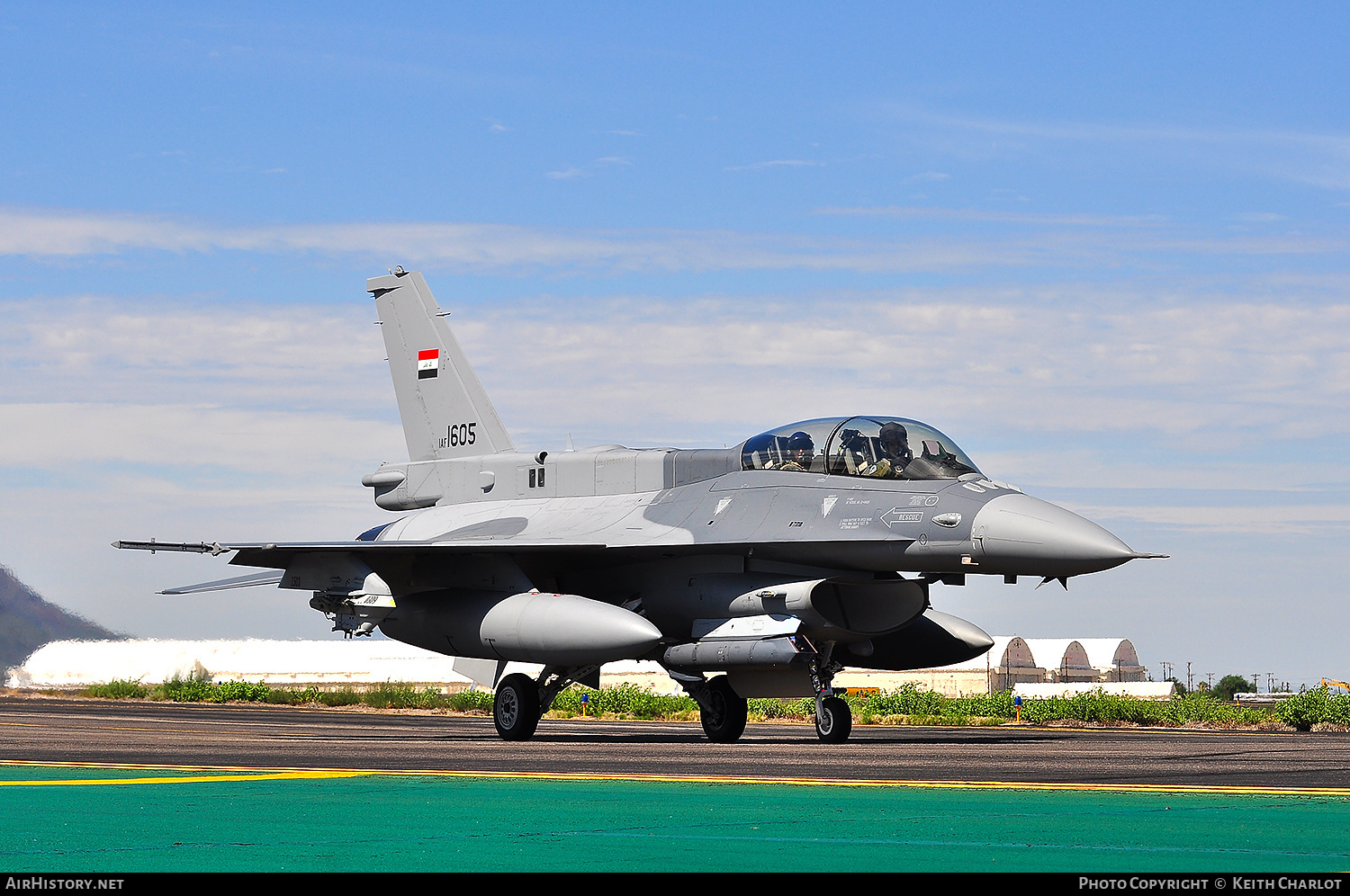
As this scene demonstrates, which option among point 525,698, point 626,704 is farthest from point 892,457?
point 626,704

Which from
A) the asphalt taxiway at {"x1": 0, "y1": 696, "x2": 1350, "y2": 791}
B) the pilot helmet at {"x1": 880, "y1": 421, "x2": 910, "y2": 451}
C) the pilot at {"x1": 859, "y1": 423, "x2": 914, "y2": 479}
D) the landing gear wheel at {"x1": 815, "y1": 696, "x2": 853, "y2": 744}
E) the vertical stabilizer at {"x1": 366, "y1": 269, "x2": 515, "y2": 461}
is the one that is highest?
the vertical stabilizer at {"x1": 366, "y1": 269, "x2": 515, "y2": 461}

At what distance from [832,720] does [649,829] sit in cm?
1003

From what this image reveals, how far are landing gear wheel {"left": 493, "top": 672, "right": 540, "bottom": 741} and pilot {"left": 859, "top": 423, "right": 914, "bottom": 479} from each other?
5.14m

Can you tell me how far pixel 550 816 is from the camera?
8445 millimetres

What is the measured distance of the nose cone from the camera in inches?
633

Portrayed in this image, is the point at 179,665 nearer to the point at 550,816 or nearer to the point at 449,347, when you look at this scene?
the point at 449,347

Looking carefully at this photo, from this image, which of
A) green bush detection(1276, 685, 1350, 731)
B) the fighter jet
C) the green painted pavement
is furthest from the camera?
green bush detection(1276, 685, 1350, 731)

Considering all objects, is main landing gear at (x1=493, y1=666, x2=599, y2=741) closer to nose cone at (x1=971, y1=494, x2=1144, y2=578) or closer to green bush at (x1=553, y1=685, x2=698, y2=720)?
nose cone at (x1=971, y1=494, x2=1144, y2=578)

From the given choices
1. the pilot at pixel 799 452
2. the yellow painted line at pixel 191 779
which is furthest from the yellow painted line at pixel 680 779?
the pilot at pixel 799 452

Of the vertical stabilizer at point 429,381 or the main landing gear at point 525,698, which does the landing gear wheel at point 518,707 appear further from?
the vertical stabilizer at point 429,381

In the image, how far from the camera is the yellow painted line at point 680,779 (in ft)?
34.0

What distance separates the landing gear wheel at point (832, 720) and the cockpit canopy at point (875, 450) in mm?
2589

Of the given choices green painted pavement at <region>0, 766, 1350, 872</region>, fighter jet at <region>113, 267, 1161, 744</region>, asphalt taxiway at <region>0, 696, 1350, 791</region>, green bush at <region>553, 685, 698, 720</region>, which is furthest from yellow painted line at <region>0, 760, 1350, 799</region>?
green bush at <region>553, 685, 698, 720</region>
